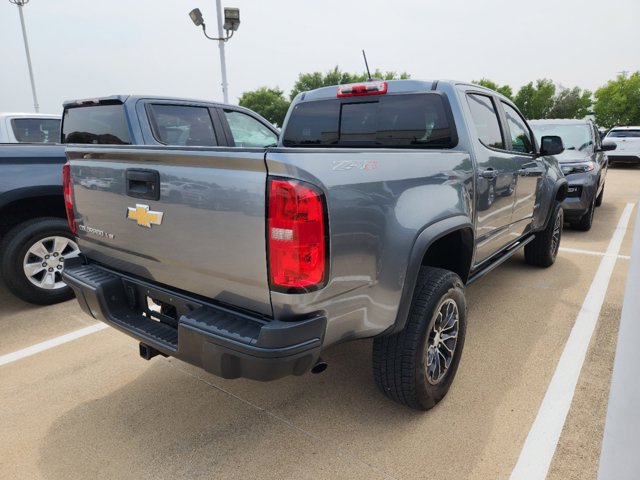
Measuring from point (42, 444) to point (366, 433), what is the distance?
174 centimetres

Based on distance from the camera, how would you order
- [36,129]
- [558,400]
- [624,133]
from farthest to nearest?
[624,133]
[36,129]
[558,400]

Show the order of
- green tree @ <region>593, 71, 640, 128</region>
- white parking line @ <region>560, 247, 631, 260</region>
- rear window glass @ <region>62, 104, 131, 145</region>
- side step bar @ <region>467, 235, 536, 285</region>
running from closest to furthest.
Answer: side step bar @ <region>467, 235, 536, 285</region> < rear window glass @ <region>62, 104, 131, 145</region> < white parking line @ <region>560, 247, 631, 260</region> < green tree @ <region>593, 71, 640, 128</region>

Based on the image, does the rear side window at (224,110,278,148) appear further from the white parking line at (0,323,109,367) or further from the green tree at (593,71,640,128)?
the green tree at (593,71,640,128)

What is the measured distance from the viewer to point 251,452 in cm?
225

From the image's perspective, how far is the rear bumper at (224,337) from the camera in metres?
1.70

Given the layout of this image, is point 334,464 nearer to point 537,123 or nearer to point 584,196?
point 584,196

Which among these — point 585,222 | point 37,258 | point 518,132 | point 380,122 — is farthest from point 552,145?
point 37,258

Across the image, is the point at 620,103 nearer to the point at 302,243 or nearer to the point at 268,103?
the point at 268,103

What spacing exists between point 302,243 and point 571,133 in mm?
8136

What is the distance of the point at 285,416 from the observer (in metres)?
2.54

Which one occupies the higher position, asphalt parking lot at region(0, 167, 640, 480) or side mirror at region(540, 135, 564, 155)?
side mirror at region(540, 135, 564, 155)

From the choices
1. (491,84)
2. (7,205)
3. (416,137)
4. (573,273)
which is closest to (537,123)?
(573,273)

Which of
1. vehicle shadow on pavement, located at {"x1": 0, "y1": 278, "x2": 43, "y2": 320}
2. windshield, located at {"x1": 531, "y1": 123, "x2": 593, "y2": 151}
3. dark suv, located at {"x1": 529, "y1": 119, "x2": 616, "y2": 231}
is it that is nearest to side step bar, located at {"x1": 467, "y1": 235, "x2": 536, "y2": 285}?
dark suv, located at {"x1": 529, "y1": 119, "x2": 616, "y2": 231}

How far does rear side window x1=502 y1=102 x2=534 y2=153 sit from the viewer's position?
3918mm
